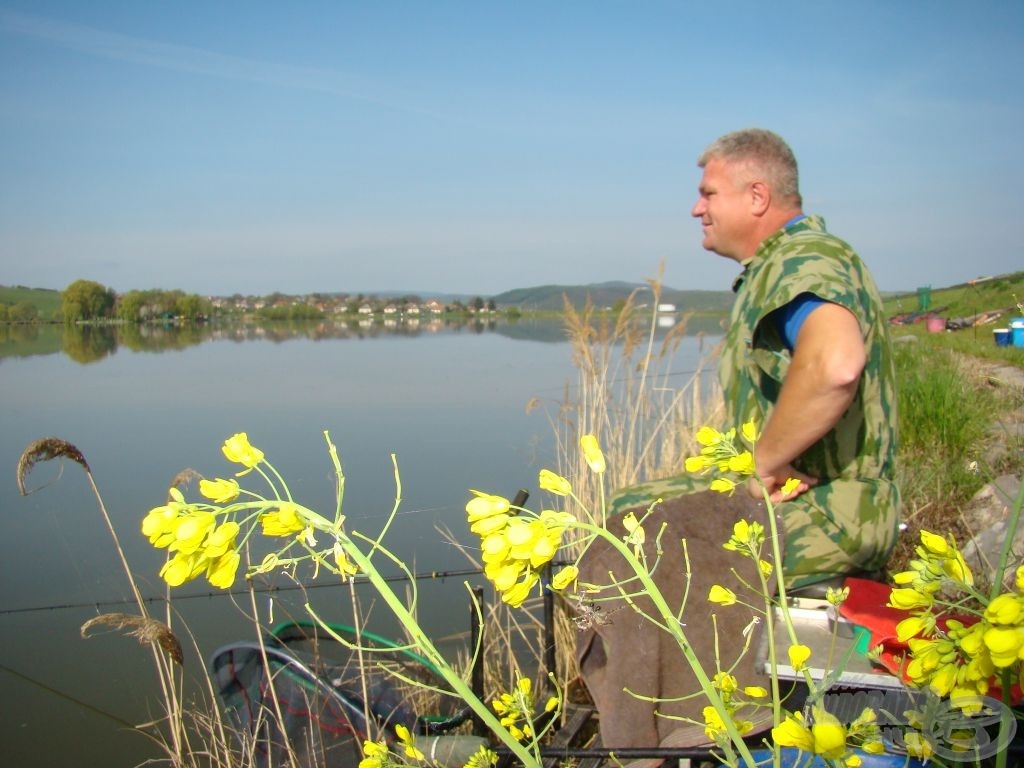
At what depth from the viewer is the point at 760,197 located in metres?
2.51

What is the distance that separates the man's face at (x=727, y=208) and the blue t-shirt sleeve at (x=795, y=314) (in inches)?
18.9

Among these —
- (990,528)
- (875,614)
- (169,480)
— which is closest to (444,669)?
(875,614)

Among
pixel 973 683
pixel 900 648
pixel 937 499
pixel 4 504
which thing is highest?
pixel 973 683

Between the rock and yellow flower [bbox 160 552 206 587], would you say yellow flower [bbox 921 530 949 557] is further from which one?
the rock

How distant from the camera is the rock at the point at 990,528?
2447 millimetres

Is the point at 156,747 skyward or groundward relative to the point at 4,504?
groundward

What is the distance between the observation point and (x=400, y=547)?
16.2 ft

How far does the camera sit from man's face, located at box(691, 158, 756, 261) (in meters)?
2.53

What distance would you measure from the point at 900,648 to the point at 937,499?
254 cm

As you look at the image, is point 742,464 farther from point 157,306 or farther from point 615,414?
point 157,306

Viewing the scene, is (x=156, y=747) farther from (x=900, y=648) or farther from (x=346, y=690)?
(x=900, y=648)

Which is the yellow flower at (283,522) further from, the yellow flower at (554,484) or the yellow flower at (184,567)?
the yellow flower at (554,484)

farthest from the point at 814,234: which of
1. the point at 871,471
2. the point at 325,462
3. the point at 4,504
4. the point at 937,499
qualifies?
the point at 4,504

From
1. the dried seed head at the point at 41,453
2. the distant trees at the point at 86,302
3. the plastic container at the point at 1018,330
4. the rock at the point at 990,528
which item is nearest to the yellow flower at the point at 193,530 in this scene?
the dried seed head at the point at 41,453
